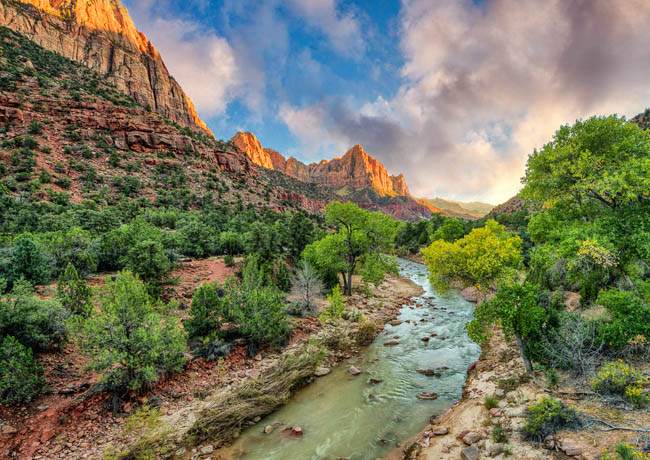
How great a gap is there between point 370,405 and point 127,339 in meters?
8.46

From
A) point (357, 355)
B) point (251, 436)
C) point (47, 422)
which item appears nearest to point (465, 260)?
point (357, 355)

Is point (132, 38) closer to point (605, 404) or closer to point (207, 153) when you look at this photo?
point (207, 153)

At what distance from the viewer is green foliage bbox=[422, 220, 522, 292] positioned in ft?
28.6

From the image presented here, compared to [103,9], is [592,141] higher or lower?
lower

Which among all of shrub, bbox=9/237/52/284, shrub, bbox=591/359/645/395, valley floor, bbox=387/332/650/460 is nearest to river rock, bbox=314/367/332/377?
valley floor, bbox=387/332/650/460

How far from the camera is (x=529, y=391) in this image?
788 cm

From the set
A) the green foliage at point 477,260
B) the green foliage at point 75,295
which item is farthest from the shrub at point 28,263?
the green foliage at point 477,260

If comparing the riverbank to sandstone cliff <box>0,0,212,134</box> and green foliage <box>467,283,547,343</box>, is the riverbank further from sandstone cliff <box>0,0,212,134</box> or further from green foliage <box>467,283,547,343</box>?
sandstone cliff <box>0,0,212,134</box>

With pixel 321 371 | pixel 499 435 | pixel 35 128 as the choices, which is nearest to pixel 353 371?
pixel 321 371

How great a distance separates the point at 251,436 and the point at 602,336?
37.6 feet

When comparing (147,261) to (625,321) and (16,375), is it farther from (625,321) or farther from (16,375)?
(625,321)

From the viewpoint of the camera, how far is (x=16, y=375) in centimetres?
675

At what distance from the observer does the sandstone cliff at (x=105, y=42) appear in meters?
68.1

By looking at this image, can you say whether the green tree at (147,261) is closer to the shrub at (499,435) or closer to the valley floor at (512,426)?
the valley floor at (512,426)
